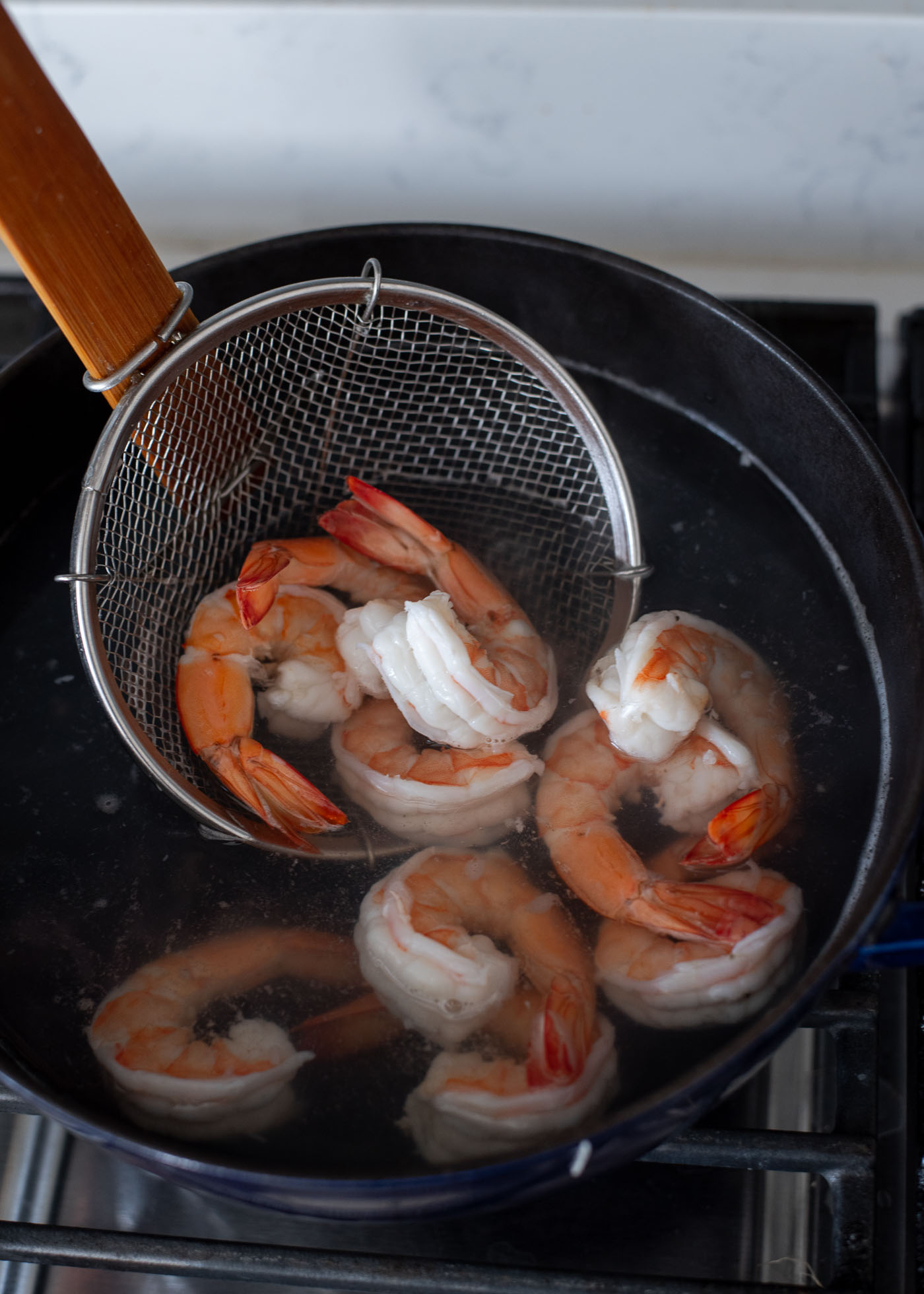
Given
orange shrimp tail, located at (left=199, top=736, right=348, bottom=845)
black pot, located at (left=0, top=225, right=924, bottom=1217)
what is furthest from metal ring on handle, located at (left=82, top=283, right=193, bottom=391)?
→ orange shrimp tail, located at (left=199, top=736, right=348, bottom=845)

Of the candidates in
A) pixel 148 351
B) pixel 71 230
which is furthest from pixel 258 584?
pixel 71 230

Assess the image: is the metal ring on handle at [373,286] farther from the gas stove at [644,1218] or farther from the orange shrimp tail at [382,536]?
the gas stove at [644,1218]

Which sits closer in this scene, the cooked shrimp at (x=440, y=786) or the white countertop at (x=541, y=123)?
the cooked shrimp at (x=440, y=786)

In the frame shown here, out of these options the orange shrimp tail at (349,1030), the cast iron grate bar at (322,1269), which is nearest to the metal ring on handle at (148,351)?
the orange shrimp tail at (349,1030)

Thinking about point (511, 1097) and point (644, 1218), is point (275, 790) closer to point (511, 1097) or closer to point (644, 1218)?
point (511, 1097)

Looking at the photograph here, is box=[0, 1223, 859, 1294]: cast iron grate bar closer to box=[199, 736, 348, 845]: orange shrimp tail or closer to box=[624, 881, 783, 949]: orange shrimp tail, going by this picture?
box=[624, 881, 783, 949]: orange shrimp tail

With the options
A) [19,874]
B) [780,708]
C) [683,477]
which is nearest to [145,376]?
[19,874]

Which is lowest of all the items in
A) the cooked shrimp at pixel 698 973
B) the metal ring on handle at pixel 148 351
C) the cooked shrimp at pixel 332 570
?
the cooked shrimp at pixel 698 973

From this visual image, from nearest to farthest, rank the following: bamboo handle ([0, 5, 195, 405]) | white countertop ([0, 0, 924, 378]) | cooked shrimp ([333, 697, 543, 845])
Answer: bamboo handle ([0, 5, 195, 405]) → cooked shrimp ([333, 697, 543, 845]) → white countertop ([0, 0, 924, 378])
